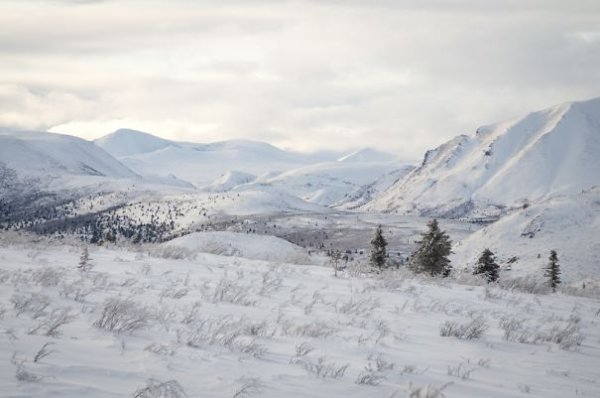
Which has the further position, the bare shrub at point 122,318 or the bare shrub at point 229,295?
the bare shrub at point 229,295

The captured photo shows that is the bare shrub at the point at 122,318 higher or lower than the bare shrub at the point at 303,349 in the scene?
higher

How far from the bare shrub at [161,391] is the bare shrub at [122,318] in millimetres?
2282

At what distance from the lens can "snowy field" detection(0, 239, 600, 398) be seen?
5.03 meters

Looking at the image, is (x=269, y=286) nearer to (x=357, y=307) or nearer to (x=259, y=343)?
(x=357, y=307)

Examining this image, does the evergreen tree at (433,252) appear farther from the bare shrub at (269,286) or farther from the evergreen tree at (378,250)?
the bare shrub at (269,286)

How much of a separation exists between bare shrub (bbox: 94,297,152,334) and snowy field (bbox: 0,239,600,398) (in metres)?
0.02

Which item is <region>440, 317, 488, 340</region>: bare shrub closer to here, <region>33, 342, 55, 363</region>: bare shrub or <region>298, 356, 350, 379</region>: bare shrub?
<region>298, 356, 350, 379</region>: bare shrub

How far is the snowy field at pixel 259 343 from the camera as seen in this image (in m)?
5.03

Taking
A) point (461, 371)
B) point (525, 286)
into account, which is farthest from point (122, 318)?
point (525, 286)

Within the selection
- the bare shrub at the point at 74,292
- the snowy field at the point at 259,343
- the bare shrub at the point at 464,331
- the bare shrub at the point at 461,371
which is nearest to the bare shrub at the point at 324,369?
the snowy field at the point at 259,343

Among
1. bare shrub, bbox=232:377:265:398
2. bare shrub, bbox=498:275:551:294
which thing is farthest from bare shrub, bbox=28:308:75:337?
bare shrub, bbox=498:275:551:294

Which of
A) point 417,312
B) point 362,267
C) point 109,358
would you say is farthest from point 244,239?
point 109,358

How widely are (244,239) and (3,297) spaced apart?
64.8 metres

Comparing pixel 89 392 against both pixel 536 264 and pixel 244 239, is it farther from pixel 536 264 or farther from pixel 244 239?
pixel 536 264
